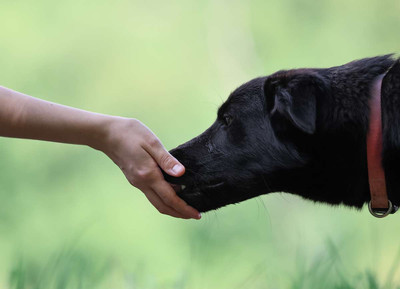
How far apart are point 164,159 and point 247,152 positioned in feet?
1.20

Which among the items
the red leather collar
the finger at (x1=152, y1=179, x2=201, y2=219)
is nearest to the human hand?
the finger at (x1=152, y1=179, x2=201, y2=219)

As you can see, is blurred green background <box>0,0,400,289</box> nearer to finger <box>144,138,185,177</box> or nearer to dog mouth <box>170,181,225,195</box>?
dog mouth <box>170,181,225,195</box>

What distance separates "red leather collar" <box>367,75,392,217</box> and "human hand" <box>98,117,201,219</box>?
2.52 ft

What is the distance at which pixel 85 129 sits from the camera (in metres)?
2.67

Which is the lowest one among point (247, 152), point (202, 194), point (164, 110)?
point (164, 110)

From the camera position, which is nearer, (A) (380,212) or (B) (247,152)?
(A) (380,212)

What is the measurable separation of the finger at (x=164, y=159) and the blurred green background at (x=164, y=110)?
0.71 meters

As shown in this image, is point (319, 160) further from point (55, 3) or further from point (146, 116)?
point (55, 3)

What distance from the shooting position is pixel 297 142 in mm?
2723

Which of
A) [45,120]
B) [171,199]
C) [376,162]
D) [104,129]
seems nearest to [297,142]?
[376,162]

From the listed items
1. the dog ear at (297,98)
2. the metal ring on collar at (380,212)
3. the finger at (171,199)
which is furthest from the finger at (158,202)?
the metal ring on collar at (380,212)

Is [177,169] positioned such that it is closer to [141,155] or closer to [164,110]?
[141,155]

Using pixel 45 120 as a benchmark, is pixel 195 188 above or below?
below

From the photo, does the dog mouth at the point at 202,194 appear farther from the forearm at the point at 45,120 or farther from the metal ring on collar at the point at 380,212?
the metal ring on collar at the point at 380,212
